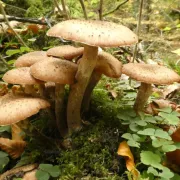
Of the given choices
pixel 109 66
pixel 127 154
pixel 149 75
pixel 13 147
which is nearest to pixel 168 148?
pixel 127 154

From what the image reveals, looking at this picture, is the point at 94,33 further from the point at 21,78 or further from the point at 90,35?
the point at 21,78

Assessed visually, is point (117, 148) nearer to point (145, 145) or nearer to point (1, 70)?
point (145, 145)

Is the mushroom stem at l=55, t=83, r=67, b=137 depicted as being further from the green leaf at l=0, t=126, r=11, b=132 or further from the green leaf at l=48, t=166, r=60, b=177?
the green leaf at l=0, t=126, r=11, b=132

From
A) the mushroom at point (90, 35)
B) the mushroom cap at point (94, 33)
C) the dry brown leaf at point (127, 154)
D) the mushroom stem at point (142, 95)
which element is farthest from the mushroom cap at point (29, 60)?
the dry brown leaf at point (127, 154)

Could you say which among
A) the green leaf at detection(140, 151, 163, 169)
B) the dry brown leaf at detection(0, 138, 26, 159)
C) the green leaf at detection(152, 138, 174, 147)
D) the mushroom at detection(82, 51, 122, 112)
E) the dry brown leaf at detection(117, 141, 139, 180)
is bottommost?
the dry brown leaf at detection(0, 138, 26, 159)

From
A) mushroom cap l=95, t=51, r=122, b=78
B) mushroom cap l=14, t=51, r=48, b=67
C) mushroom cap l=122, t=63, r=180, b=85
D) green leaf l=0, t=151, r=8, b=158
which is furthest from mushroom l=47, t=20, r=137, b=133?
green leaf l=0, t=151, r=8, b=158

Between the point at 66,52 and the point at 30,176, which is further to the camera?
the point at 66,52
